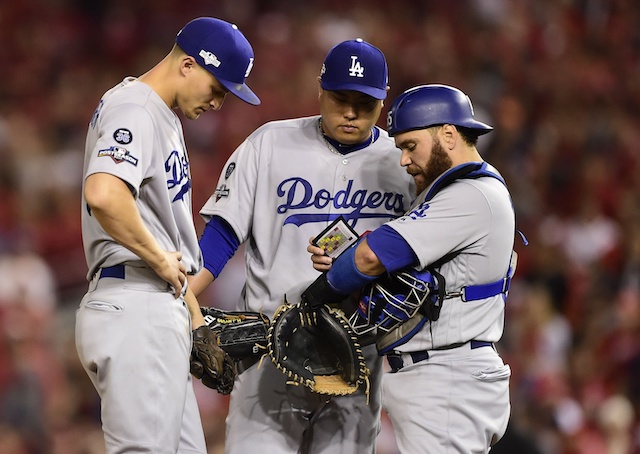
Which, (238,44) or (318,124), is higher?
(238,44)

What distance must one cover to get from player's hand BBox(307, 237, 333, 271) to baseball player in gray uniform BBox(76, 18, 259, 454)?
1.48ft

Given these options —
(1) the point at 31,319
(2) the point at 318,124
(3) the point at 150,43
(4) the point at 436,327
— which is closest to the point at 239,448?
(4) the point at 436,327

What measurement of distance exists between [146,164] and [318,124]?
3.38 feet

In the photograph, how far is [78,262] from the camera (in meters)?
6.52

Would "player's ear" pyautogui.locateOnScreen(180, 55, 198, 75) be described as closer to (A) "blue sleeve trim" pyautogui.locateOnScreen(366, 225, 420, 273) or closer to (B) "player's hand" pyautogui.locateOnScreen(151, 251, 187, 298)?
(B) "player's hand" pyautogui.locateOnScreen(151, 251, 187, 298)

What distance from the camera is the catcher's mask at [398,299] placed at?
9.90 feet

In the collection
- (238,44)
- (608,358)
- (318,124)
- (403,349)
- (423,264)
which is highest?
(238,44)

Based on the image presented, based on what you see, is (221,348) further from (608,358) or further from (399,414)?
(608,358)

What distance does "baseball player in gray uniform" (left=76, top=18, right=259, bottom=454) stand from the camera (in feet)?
8.59

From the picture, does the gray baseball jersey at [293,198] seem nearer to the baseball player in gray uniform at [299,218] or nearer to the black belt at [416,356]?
the baseball player in gray uniform at [299,218]

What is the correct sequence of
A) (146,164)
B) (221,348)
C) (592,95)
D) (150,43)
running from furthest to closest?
(592,95), (150,43), (221,348), (146,164)

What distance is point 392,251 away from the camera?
9.79 feet

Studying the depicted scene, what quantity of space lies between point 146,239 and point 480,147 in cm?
518

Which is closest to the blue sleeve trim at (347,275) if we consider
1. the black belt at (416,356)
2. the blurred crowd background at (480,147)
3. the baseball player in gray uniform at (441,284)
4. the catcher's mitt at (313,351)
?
the baseball player in gray uniform at (441,284)
